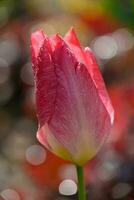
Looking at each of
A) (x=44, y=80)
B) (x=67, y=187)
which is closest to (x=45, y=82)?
(x=44, y=80)

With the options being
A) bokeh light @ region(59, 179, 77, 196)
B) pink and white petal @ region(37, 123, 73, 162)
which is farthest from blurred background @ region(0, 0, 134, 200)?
pink and white petal @ region(37, 123, 73, 162)

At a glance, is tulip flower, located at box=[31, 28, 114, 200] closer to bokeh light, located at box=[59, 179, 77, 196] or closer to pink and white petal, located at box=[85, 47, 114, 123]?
pink and white petal, located at box=[85, 47, 114, 123]

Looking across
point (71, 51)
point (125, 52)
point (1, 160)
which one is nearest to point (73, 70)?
point (71, 51)

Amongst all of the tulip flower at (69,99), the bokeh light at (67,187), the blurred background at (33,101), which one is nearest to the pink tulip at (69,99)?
the tulip flower at (69,99)

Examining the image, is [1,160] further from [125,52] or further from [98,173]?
[125,52]

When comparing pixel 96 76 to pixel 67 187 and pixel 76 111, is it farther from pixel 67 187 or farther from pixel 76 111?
pixel 67 187

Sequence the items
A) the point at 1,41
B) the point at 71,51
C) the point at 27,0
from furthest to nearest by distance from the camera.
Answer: the point at 27,0, the point at 1,41, the point at 71,51

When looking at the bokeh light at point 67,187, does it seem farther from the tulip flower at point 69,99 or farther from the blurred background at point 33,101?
the tulip flower at point 69,99
